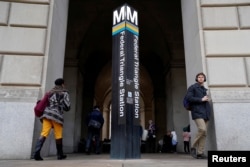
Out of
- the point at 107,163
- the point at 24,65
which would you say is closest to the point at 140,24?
the point at 24,65

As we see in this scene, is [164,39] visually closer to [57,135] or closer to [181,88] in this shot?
[181,88]

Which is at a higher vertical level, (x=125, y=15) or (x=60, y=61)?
(x=125, y=15)

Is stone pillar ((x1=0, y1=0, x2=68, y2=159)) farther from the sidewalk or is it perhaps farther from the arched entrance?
the arched entrance

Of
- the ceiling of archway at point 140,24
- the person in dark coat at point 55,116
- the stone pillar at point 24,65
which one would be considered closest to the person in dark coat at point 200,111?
the person in dark coat at point 55,116

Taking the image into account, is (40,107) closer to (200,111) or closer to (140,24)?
(200,111)

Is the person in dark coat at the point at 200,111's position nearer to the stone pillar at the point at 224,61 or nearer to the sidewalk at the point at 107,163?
the stone pillar at the point at 224,61

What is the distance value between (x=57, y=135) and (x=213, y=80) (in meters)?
3.86

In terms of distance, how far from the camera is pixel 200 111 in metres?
5.89

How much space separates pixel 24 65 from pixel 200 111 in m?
4.26

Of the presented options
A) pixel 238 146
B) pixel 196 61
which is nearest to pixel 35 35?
pixel 196 61

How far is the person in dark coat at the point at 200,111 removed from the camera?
584cm

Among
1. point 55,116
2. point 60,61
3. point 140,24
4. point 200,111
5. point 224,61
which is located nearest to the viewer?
point 55,116

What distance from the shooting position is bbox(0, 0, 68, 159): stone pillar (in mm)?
5941

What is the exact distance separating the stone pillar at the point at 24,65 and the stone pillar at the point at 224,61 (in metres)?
3.79
